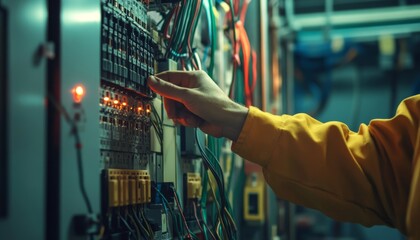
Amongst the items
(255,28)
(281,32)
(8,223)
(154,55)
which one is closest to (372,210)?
(154,55)

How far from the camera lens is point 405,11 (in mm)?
3877

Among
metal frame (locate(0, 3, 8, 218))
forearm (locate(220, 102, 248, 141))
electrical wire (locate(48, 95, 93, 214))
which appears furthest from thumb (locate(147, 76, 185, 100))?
metal frame (locate(0, 3, 8, 218))

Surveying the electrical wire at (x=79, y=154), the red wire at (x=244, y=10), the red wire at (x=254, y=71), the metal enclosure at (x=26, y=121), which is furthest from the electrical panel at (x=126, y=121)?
the red wire at (x=244, y=10)

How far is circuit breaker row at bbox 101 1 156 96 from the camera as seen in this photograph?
3.83 ft

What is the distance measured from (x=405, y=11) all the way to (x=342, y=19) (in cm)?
44

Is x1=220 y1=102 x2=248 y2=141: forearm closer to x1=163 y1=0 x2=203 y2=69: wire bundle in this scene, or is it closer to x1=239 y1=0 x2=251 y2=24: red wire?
x1=163 y1=0 x2=203 y2=69: wire bundle

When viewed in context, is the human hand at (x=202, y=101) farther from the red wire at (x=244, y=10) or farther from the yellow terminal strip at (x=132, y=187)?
the red wire at (x=244, y=10)

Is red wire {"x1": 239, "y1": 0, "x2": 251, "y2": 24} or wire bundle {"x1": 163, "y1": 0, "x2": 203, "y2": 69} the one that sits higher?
red wire {"x1": 239, "y1": 0, "x2": 251, "y2": 24}

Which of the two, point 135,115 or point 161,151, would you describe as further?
point 161,151

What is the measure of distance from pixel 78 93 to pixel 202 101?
1.26 ft

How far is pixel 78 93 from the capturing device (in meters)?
0.99

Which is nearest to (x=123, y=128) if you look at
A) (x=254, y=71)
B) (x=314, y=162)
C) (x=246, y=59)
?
(x=314, y=162)

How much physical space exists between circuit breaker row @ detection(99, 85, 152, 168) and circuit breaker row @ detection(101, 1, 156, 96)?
31 millimetres

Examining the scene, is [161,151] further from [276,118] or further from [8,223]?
[8,223]
